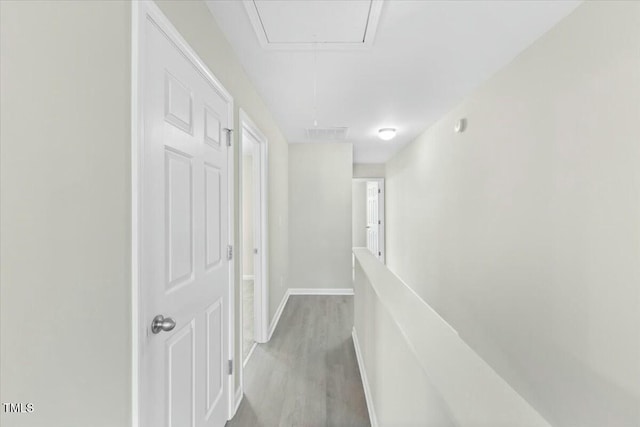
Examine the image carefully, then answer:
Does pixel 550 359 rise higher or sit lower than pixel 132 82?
lower

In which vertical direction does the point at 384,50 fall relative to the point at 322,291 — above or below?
above

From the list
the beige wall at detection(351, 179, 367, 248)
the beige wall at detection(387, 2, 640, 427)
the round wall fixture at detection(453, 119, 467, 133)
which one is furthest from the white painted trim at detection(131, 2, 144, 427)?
the beige wall at detection(351, 179, 367, 248)

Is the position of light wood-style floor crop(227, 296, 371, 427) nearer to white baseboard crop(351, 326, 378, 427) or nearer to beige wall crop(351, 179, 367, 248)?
white baseboard crop(351, 326, 378, 427)

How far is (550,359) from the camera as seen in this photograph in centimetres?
168

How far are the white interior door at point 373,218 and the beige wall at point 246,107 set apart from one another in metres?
2.75

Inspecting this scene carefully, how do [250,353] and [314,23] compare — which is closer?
[314,23]

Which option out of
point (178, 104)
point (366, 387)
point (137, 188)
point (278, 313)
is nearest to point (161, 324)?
point (137, 188)

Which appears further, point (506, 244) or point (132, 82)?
point (506, 244)

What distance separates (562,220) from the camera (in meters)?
1.63

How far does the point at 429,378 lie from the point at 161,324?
895 mm
